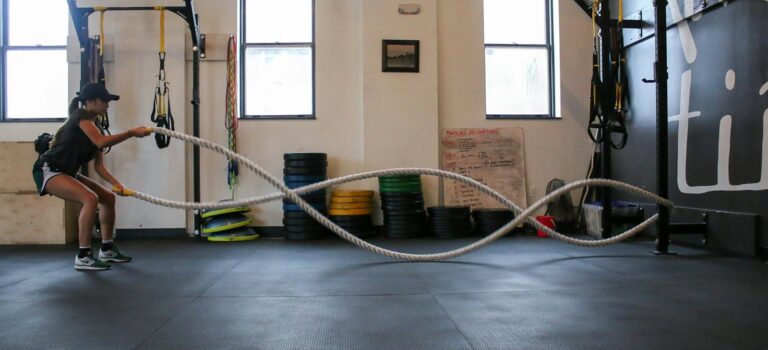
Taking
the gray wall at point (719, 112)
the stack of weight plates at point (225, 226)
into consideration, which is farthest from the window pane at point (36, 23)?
the gray wall at point (719, 112)

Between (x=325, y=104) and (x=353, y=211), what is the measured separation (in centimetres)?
133

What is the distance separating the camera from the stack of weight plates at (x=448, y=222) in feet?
18.2

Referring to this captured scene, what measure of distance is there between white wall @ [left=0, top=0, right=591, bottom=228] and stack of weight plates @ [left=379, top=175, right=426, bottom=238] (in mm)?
318

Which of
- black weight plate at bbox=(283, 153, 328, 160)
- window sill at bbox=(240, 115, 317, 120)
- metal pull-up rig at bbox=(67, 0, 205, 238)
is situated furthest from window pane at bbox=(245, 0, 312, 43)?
black weight plate at bbox=(283, 153, 328, 160)

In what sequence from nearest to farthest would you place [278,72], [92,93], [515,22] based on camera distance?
[92,93] < [278,72] < [515,22]

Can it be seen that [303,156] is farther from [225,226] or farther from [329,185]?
[329,185]

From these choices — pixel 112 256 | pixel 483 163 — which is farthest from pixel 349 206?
pixel 112 256

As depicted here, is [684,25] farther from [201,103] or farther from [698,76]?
[201,103]

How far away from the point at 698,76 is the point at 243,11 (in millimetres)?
4747

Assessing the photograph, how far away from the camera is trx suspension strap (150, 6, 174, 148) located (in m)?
5.25

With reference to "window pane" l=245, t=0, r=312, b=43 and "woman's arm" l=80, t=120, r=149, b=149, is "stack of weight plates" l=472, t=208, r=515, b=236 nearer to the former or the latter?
"window pane" l=245, t=0, r=312, b=43

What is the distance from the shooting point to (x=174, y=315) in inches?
101

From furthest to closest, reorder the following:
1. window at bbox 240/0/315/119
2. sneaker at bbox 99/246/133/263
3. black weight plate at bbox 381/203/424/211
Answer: window at bbox 240/0/315/119 < black weight plate at bbox 381/203/424/211 < sneaker at bbox 99/246/133/263

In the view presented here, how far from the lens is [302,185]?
551 centimetres
